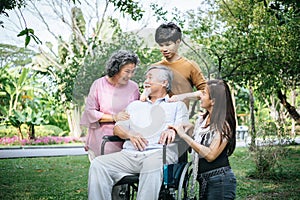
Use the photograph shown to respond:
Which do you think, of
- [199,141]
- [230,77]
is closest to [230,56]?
[230,77]

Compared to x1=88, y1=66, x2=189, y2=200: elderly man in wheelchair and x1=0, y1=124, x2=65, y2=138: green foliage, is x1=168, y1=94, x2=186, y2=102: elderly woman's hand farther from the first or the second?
x1=0, y1=124, x2=65, y2=138: green foliage

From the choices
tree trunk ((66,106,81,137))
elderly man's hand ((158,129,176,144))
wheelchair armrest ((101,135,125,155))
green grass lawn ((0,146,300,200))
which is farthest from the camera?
green grass lawn ((0,146,300,200))

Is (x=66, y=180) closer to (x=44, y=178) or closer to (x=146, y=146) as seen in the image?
(x=44, y=178)

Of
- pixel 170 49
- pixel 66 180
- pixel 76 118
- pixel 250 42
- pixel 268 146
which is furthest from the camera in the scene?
pixel 250 42

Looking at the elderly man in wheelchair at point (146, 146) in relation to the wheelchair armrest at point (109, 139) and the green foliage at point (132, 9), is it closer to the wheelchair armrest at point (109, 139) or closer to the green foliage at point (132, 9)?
the wheelchair armrest at point (109, 139)

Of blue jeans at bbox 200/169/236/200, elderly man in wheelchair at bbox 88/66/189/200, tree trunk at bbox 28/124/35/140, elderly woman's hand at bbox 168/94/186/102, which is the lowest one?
tree trunk at bbox 28/124/35/140

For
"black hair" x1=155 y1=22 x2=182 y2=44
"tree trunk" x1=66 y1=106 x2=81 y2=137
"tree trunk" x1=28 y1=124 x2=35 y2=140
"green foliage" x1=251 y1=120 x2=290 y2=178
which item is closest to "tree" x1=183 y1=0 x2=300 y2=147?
"green foliage" x1=251 y1=120 x2=290 y2=178

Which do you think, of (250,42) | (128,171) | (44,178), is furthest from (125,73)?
(250,42)

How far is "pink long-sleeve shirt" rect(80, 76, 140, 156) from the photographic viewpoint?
8.11ft

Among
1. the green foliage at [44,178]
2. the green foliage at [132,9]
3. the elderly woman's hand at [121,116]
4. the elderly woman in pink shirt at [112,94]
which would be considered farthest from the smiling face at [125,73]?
the green foliage at [44,178]

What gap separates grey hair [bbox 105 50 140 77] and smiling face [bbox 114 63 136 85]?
1cm

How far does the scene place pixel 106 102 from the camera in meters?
2.47

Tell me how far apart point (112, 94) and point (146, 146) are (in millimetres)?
294

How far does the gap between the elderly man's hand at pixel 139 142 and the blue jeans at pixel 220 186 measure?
35cm
